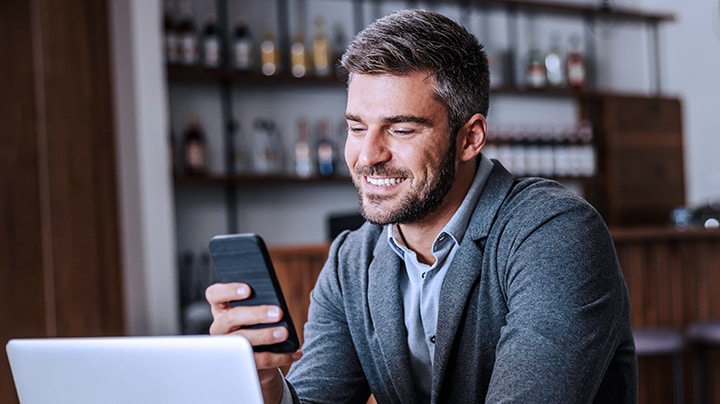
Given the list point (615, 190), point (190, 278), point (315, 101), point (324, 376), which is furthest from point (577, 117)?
point (324, 376)

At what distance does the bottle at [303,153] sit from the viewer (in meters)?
4.66

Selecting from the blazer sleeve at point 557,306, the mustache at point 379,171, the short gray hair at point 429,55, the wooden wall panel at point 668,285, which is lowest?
the wooden wall panel at point 668,285

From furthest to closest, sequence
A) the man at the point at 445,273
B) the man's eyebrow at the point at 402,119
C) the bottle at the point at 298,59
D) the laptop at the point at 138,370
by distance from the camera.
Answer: the bottle at the point at 298,59 < the man's eyebrow at the point at 402,119 < the man at the point at 445,273 < the laptop at the point at 138,370

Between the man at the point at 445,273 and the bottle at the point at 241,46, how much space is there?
3068mm

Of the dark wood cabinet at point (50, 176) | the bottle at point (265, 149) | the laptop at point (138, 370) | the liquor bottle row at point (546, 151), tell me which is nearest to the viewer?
the laptop at point (138, 370)

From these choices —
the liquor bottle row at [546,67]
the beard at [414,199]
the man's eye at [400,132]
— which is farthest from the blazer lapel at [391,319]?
the liquor bottle row at [546,67]

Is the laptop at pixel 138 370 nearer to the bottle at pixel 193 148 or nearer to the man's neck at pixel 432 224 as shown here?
the man's neck at pixel 432 224

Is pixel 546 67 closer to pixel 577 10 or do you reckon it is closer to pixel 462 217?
pixel 577 10

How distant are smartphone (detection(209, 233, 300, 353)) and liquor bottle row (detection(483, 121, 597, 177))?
13.7 ft

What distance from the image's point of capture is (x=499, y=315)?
138cm

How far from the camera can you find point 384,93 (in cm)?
137

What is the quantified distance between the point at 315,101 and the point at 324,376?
11.3 ft

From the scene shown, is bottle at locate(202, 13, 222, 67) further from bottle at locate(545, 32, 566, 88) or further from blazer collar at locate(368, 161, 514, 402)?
blazer collar at locate(368, 161, 514, 402)

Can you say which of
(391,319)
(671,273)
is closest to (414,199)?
(391,319)
